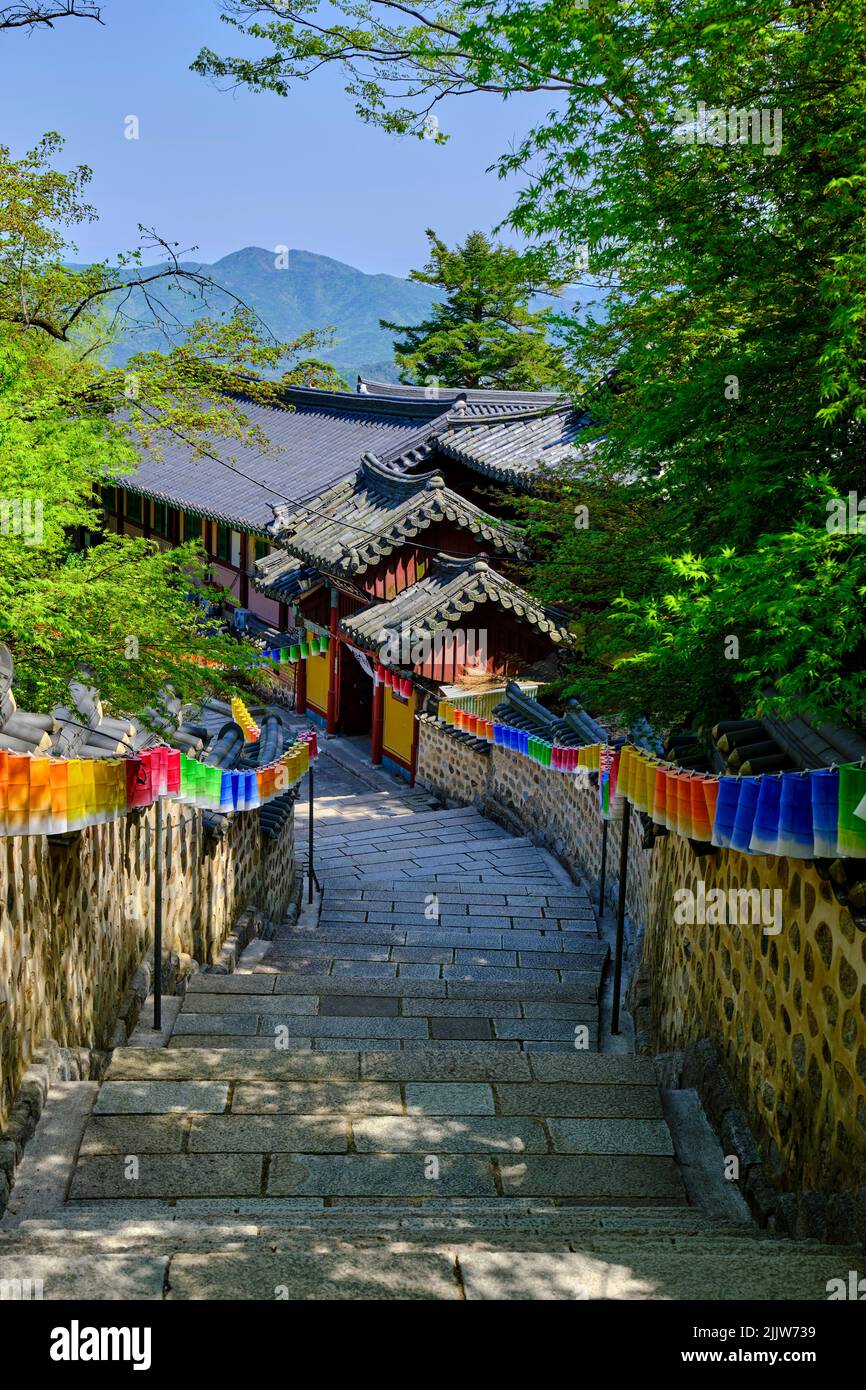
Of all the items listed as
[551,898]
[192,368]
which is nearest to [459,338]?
[192,368]

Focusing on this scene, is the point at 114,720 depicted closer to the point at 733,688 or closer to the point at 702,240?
the point at 733,688

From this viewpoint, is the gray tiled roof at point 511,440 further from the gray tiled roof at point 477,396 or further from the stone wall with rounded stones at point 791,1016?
the stone wall with rounded stones at point 791,1016

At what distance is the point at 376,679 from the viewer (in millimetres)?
23828

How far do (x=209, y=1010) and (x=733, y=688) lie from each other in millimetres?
4811

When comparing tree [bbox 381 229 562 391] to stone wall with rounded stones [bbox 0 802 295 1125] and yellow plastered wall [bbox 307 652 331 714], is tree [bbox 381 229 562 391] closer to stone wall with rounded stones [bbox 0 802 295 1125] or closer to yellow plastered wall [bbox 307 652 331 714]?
yellow plastered wall [bbox 307 652 331 714]

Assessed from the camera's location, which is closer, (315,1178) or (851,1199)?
(851,1199)

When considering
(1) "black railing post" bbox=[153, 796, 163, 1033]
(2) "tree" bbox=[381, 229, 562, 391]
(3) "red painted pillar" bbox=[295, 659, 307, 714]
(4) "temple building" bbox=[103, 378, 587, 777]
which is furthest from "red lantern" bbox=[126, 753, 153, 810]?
(2) "tree" bbox=[381, 229, 562, 391]

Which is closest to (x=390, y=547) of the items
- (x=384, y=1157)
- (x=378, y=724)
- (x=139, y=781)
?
(x=378, y=724)

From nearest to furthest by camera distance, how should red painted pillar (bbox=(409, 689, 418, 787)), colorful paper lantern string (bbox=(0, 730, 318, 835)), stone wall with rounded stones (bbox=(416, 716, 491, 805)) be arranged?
colorful paper lantern string (bbox=(0, 730, 318, 835)) < stone wall with rounded stones (bbox=(416, 716, 491, 805)) < red painted pillar (bbox=(409, 689, 418, 787))

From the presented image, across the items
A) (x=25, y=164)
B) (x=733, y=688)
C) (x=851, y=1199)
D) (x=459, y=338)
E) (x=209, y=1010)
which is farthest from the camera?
(x=459, y=338)

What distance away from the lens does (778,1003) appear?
5988 millimetres

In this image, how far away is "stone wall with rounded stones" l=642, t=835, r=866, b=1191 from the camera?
16.3 ft

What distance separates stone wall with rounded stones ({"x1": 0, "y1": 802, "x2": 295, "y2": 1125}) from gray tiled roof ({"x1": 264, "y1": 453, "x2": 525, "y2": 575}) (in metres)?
11.5

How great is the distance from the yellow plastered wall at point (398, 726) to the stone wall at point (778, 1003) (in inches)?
518
